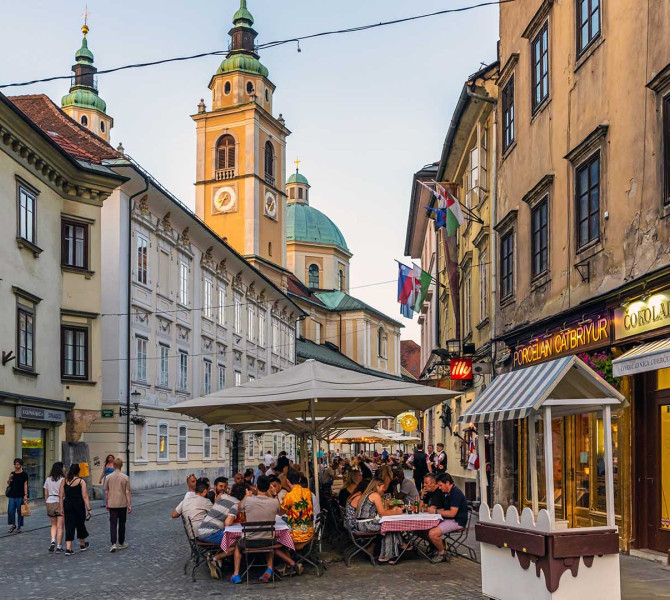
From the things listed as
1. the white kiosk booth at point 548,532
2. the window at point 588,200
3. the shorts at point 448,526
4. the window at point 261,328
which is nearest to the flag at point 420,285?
the window at point 588,200

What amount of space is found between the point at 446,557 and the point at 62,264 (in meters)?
19.6

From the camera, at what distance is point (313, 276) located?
107m

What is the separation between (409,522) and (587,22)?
28.5ft

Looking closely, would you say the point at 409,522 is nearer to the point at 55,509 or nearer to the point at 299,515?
the point at 299,515

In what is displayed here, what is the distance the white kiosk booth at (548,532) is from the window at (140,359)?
26.5 meters

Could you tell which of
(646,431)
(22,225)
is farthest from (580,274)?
(22,225)

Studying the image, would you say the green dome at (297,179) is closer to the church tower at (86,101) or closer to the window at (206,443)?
the church tower at (86,101)

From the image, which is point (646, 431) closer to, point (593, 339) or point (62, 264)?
point (593, 339)

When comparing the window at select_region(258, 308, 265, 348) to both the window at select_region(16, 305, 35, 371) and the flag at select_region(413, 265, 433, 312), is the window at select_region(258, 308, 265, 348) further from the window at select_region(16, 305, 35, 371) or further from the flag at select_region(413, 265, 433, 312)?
the window at select_region(16, 305, 35, 371)

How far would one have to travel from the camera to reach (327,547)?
15828mm

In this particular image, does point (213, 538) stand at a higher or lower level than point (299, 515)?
lower

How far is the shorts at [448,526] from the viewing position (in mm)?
13766

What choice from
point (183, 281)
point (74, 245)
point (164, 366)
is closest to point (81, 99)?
point (183, 281)

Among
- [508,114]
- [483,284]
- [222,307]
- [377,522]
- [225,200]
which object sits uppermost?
[225,200]
